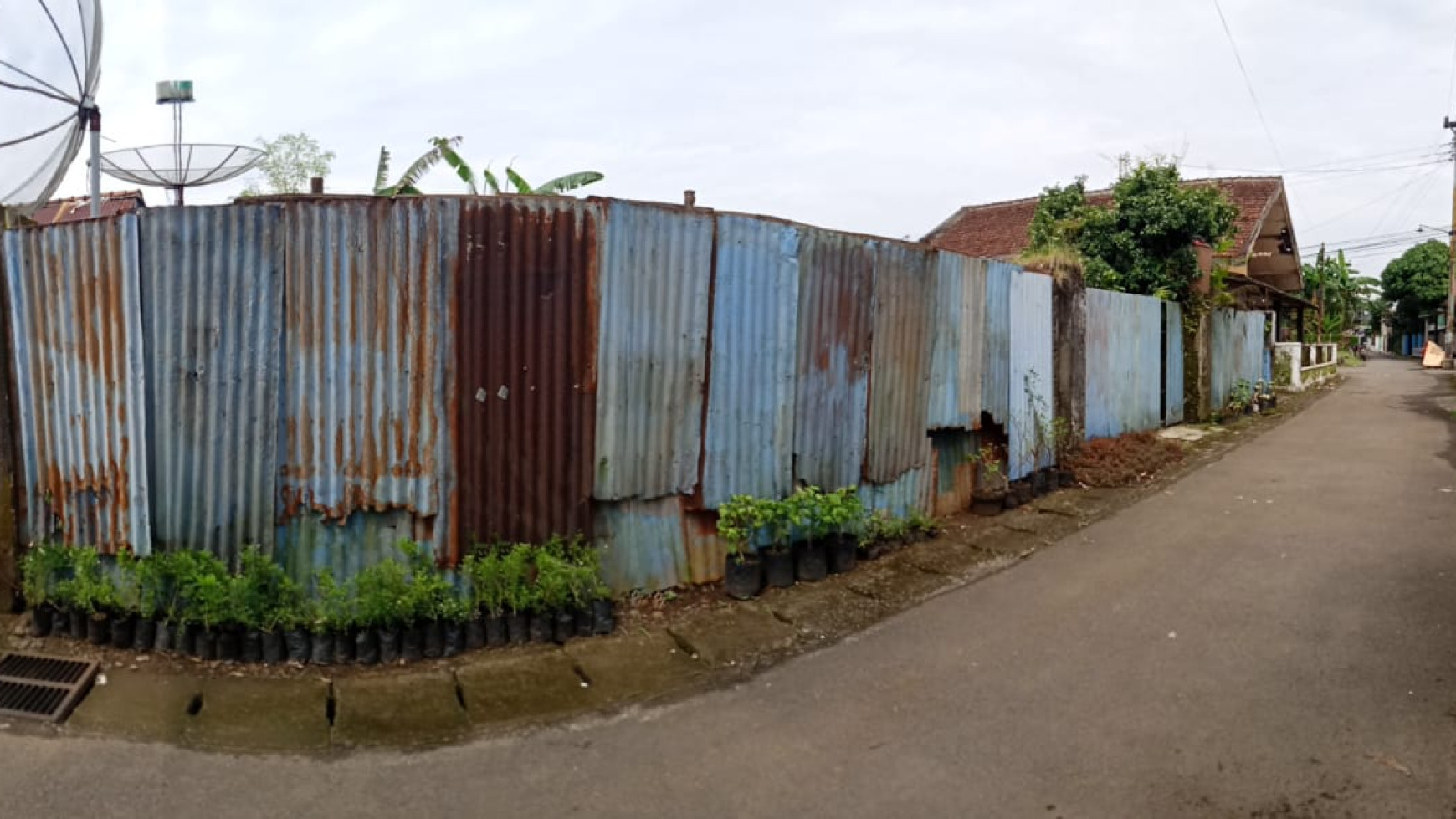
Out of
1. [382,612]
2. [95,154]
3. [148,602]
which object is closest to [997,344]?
[382,612]

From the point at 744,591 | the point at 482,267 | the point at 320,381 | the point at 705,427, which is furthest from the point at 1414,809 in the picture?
the point at 320,381

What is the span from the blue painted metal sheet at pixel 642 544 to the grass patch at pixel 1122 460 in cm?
519

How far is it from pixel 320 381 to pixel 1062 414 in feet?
23.4

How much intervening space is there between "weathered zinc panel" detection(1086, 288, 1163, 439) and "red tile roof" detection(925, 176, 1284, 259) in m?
8.82

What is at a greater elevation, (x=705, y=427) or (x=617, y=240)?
(x=617, y=240)

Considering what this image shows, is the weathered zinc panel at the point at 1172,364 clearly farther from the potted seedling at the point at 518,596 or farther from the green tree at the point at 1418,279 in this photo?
the green tree at the point at 1418,279

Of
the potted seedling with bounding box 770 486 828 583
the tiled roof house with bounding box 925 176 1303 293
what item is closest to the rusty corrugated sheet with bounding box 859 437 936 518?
the potted seedling with bounding box 770 486 828 583

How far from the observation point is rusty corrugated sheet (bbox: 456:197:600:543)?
15.6ft

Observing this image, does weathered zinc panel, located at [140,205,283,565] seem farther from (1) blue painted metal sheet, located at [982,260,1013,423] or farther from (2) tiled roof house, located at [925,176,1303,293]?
(2) tiled roof house, located at [925,176,1303,293]

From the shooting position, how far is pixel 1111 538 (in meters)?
6.94

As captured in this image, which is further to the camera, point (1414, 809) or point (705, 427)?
point (705, 427)

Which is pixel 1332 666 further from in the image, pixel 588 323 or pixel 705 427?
pixel 588 323

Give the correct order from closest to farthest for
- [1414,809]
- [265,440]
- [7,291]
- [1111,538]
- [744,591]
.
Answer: [1414,809] < [265,440] < [7,291] < [744,591] < [1111,538]

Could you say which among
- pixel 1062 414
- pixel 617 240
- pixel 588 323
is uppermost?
pixel 617 240
